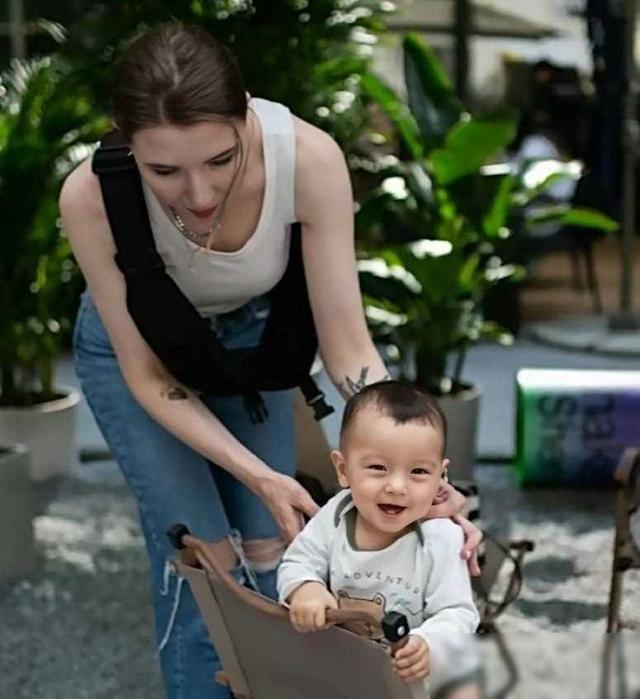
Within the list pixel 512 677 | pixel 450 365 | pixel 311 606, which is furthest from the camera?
pixel 450 365

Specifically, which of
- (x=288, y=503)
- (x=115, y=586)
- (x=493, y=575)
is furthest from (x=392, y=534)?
(x=115, y=586)

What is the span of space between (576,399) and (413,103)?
3.40 ft

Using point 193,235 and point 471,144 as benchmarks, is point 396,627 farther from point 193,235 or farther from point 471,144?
point 471,144

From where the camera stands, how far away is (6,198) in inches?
143

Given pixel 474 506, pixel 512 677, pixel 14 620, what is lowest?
pixel 14 620

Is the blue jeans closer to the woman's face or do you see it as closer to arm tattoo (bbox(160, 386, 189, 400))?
arm tattoo (bbox(160, 386, 189, 400))

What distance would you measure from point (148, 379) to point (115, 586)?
58.9 inches

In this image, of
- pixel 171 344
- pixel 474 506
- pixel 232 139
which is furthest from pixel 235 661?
pixel 474 506

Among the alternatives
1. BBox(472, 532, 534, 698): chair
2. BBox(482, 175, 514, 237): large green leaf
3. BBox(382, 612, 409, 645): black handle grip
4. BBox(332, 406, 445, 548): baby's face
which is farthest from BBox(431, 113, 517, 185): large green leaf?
BBox(382, 612, 409, 645): black handle grip

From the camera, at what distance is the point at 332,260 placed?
1896mm

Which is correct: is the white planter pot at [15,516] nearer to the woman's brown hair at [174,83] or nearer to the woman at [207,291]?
the woman at [207,291]

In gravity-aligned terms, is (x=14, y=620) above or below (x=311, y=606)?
below

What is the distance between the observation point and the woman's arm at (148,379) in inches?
72.8

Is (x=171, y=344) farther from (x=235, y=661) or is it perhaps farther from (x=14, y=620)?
(x=14, y=620)
